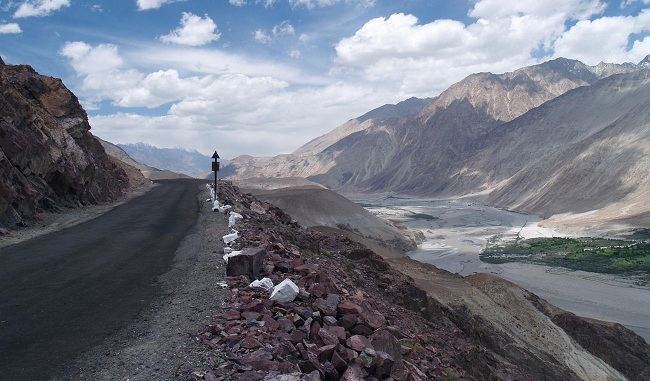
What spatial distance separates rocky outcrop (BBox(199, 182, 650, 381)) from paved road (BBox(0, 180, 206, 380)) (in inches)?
69.5

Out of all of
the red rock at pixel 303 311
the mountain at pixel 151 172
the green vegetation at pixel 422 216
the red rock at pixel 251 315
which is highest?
the mountain at pixel 151 172

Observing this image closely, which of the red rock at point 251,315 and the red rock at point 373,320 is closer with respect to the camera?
the red rock at point 251,315

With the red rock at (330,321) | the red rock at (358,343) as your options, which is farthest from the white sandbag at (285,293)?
the red rock at (358,343)

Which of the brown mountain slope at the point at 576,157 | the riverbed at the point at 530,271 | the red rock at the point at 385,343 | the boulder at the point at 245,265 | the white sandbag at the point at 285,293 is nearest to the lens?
the red rock at the point at 385,343

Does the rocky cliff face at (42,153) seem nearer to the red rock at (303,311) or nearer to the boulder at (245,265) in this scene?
the boulder at (245,265)

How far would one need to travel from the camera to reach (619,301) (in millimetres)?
38250

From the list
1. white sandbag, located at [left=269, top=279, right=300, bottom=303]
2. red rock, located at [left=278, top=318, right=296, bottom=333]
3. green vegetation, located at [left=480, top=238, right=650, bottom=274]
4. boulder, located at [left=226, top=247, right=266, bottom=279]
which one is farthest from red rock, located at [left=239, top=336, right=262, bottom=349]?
green vegetation, located at [left=480, top=238, right=650, bottom=274]

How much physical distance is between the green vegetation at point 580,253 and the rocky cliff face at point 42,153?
4422cm

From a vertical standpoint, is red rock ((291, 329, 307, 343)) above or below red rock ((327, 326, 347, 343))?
above

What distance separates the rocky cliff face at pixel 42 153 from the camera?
17.5 meters

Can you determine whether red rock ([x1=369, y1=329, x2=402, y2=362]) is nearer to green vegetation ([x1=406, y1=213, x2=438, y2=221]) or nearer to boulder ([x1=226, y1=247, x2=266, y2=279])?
boulder ([x1=226, y1=247, x2=266, y2=279])

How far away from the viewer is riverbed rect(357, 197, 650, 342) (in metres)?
36.5

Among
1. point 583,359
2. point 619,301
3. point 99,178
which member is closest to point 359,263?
point 583,359

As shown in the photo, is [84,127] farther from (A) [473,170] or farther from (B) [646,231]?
(A) [473,170]
